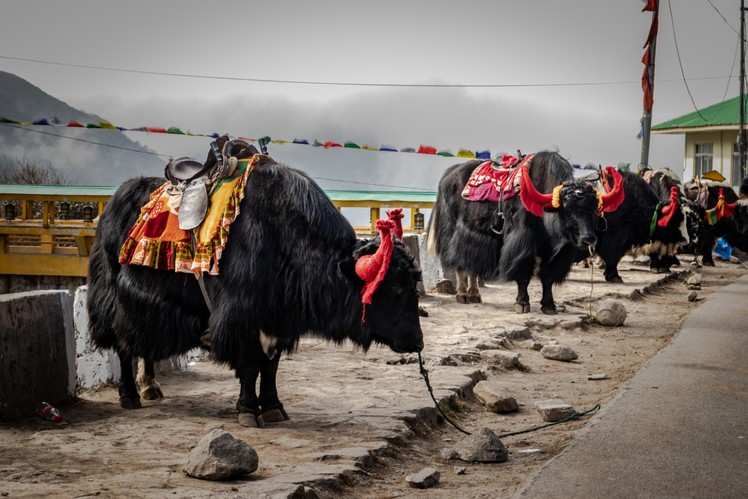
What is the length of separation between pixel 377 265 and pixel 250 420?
1.24 meters

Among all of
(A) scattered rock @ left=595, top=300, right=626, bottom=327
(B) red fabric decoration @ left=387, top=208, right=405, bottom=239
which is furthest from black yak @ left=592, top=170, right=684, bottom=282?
(B) red fabric decoration @ left=387, top=208, right=405, bottom=239

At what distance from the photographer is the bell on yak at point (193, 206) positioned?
6133mm

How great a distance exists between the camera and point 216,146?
21.2 ft

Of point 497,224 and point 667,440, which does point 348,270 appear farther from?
point 497,224

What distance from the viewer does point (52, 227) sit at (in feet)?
69.4

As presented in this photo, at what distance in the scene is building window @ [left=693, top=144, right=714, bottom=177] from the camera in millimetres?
39656

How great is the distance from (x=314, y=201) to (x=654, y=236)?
41.0 ft

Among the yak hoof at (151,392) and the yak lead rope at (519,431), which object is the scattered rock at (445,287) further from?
the yak hoof at (151,392)

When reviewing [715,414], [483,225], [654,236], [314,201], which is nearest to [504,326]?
[483,225]

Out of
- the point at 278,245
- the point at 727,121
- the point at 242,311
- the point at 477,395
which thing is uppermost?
the point at 727,121

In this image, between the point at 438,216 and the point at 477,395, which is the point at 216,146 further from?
the point at 438,216

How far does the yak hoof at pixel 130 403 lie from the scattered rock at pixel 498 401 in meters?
2.45


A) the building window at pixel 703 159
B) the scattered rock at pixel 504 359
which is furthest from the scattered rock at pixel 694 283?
the building window at pixel 703 159

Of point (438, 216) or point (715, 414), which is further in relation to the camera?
point (438, 216)
